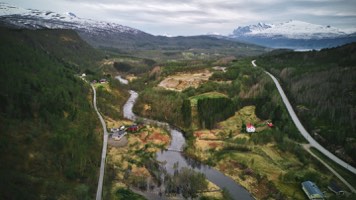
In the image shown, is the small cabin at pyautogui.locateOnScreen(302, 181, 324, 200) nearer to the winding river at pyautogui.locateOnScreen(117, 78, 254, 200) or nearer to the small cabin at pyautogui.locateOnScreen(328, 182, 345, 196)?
the small cabin at pyautogui.locateOnScreen(328, 182, 345, 196)

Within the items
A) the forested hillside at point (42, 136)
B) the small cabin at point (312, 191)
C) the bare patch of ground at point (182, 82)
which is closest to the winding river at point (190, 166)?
the small cabin at point (312, 191)

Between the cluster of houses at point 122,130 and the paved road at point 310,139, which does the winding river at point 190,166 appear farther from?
the paved road at point 310,139

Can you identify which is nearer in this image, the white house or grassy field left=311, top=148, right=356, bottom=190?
grassy field left=311, top=148, right=356, bottom=190

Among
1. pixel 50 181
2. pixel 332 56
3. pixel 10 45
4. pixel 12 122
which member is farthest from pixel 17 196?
pixel 332 56

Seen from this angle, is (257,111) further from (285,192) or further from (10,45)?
(10,45)

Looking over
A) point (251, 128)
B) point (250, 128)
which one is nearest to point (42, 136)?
point (250, 128)

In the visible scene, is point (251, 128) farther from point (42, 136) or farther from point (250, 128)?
point (42, 136)

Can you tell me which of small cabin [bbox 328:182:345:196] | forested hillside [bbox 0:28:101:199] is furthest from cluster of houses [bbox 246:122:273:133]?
forested hillside [bbox 0:28:101:199]
